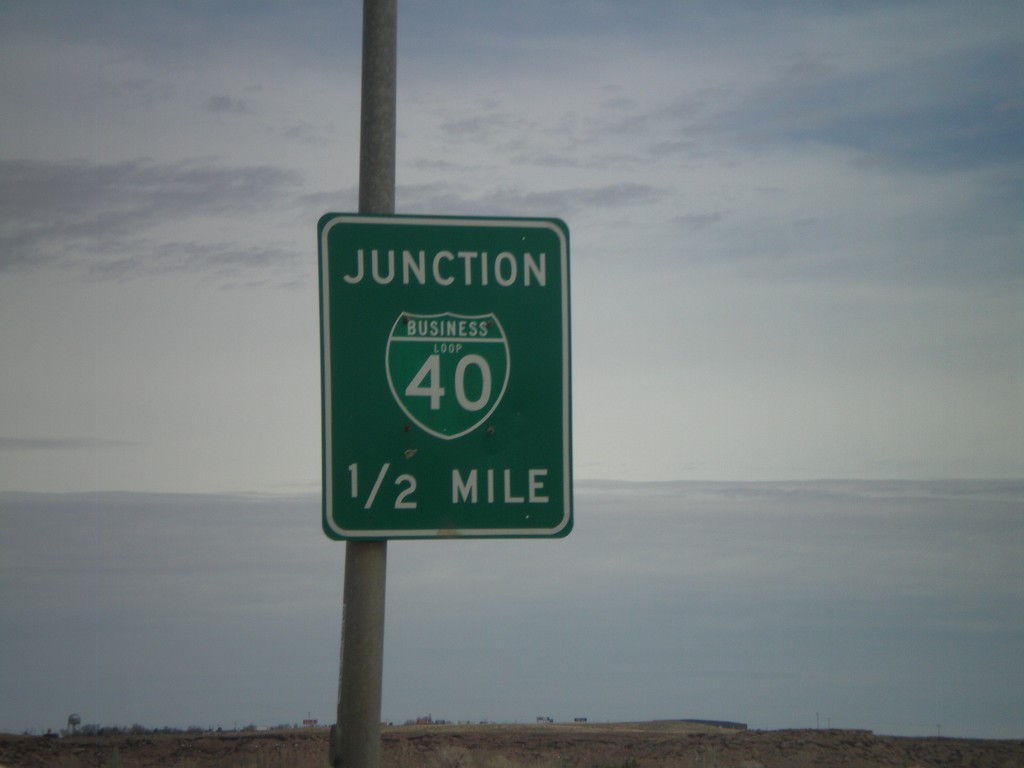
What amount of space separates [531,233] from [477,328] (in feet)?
1.67

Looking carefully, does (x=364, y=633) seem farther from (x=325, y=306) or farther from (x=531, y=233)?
(x=531, y=233)

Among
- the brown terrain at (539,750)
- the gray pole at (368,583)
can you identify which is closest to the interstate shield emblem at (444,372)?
the gray pole at (368,583)

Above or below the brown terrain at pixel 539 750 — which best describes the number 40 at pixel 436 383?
above

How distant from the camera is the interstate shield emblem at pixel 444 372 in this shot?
518 cm

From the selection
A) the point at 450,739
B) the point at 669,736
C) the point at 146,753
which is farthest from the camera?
the point at 669,736

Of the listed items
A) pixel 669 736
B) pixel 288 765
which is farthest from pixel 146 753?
pixel 669 736

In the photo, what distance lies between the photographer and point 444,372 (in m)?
5.20

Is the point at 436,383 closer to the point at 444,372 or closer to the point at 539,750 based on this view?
the point at 444,372

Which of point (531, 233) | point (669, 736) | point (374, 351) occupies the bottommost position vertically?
point (669, 736)

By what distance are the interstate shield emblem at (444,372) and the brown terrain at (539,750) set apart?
9.84 meters

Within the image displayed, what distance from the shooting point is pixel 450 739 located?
21.0 meters

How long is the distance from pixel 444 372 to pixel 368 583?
3.24 ft

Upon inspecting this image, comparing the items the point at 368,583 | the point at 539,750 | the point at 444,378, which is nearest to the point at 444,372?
the point at 444,378

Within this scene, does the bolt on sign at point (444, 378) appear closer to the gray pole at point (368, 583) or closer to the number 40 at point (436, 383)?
the number 40 at point (436, 383)
